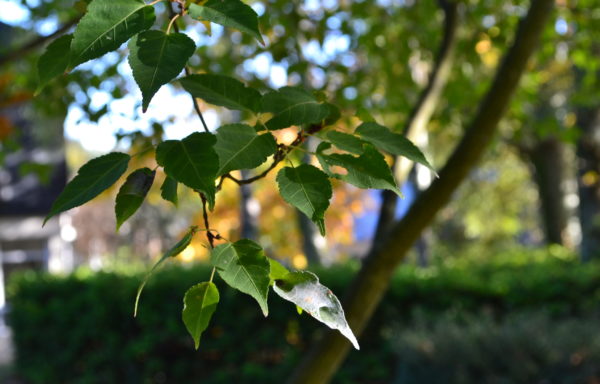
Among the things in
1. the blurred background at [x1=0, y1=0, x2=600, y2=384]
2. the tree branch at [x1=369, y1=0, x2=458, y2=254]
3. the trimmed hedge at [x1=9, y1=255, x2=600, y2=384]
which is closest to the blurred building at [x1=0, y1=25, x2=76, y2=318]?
the blurred background at [x1=0, y1=0, x2=600, y2=384]

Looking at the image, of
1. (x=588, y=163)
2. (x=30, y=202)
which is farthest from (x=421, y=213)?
(x=30, y=202)

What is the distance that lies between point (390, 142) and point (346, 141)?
6cm

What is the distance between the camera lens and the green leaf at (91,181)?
833 millimetres

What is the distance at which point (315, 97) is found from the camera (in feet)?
3.49

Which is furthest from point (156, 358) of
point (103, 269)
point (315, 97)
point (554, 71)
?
point (554, 71)

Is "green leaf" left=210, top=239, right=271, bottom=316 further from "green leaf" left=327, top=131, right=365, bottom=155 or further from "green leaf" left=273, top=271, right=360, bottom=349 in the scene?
"green leaf" left=327, top=131, right=365, bottom=155

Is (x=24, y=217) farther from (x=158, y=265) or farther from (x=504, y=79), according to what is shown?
(x=158, y=265)

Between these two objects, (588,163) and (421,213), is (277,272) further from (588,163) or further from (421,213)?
(588,163)

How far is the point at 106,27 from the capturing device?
0.78 metres

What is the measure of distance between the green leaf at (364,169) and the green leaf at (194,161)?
0.55ft

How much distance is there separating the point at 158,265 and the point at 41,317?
959 centimetres

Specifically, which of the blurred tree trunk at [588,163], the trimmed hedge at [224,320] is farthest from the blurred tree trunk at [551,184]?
the trimmed hedge at [224,320]

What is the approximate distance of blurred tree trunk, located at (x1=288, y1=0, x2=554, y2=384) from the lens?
97.7 inches

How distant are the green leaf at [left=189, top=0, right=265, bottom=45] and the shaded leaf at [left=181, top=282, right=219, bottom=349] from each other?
32 cm
